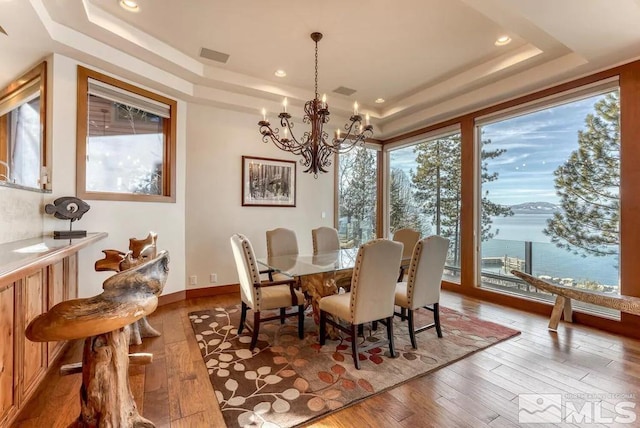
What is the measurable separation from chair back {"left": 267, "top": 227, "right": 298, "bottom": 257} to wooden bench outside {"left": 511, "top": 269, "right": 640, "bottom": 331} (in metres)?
2.78

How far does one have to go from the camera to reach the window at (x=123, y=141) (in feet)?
10.3

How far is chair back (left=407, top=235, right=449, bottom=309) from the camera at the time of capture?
2.63 metres

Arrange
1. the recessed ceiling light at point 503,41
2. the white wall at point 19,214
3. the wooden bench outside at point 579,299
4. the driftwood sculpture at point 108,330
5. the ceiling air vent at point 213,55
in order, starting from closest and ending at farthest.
→ the driftwood sculpture at point 108,330, the white wall at point 19,214, the wooden bench outside at point 579,299, the recessed ceiling light at point 503,41, the ceiling air vent at point 213,55

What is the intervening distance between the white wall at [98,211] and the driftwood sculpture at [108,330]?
7.63ft

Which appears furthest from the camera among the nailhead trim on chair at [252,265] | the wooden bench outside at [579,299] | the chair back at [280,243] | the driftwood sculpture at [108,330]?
the chair back at [280,243]

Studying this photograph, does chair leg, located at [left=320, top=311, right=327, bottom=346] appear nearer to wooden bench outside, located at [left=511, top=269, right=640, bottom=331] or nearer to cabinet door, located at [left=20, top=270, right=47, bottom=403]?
cabinet door, located at [left=20, top=270, right=47, bottom=403]

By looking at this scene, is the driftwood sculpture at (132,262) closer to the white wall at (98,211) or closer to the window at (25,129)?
the white wall at (98,211)

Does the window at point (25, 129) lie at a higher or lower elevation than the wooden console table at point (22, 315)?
higher

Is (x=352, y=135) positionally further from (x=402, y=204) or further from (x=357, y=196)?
(x=402, y=204)

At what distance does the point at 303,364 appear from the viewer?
2396mm

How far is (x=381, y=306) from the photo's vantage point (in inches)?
96.8

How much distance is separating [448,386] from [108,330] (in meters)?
2.18

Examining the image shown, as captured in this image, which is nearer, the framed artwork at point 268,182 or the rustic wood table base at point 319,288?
the rustic wood table base at point 319,288

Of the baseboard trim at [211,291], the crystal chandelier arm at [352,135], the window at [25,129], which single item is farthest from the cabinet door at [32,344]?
the crystal chandelier arm at [352,135]
